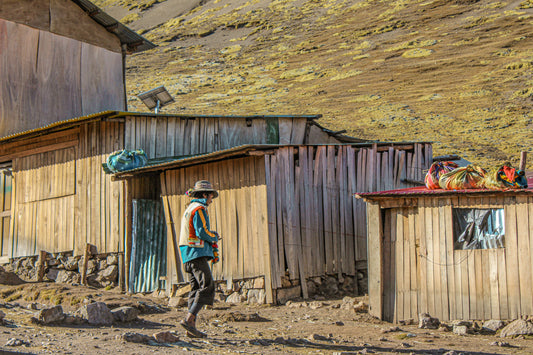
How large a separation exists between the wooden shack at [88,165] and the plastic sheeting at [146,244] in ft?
0.82

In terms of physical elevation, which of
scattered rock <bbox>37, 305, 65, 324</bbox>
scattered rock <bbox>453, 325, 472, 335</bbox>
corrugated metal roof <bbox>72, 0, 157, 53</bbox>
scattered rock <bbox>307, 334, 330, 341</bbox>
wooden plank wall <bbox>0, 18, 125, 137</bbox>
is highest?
corrugated metal roof <bbox>72, 0, 157, 53</bbox>

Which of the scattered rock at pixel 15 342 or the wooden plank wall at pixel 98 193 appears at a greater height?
the wooden plank wall at pixel 98 193

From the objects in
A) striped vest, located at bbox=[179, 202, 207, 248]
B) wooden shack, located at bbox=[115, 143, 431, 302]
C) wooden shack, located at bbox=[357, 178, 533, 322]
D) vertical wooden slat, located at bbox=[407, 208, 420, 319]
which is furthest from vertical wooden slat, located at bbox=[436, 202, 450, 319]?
striped vest, located at bbox=[179, 202, 207, 248]

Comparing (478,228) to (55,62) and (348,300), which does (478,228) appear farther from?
(55,62)

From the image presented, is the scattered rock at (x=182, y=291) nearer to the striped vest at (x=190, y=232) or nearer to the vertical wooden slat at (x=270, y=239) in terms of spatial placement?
the vertical wooden slat at (x=270, y=239)

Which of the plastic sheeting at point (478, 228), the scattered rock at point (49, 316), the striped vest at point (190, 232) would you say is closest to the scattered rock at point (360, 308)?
the plastic sheeting at point (478, 228)

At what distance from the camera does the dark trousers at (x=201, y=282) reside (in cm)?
785

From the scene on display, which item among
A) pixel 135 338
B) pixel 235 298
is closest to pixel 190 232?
pixel 135 338

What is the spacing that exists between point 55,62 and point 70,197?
4636mm

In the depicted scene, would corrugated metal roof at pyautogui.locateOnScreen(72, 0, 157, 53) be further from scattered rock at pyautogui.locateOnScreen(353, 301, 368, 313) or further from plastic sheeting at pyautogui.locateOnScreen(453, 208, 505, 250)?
plastic sheeting at pyautogui.locateOnScreen(453, 208, 505, 250)

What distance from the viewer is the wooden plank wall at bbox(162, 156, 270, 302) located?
12125 millimetres

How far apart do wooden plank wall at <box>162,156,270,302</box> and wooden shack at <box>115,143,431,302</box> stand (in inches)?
0.7

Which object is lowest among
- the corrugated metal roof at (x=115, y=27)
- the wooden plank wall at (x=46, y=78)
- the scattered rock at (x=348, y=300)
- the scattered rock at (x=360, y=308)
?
the scattered rock at (x=360, y=308)

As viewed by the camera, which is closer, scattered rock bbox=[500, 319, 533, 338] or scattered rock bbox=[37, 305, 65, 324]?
scattered rock bbox=[37, 305, 65, 324]
